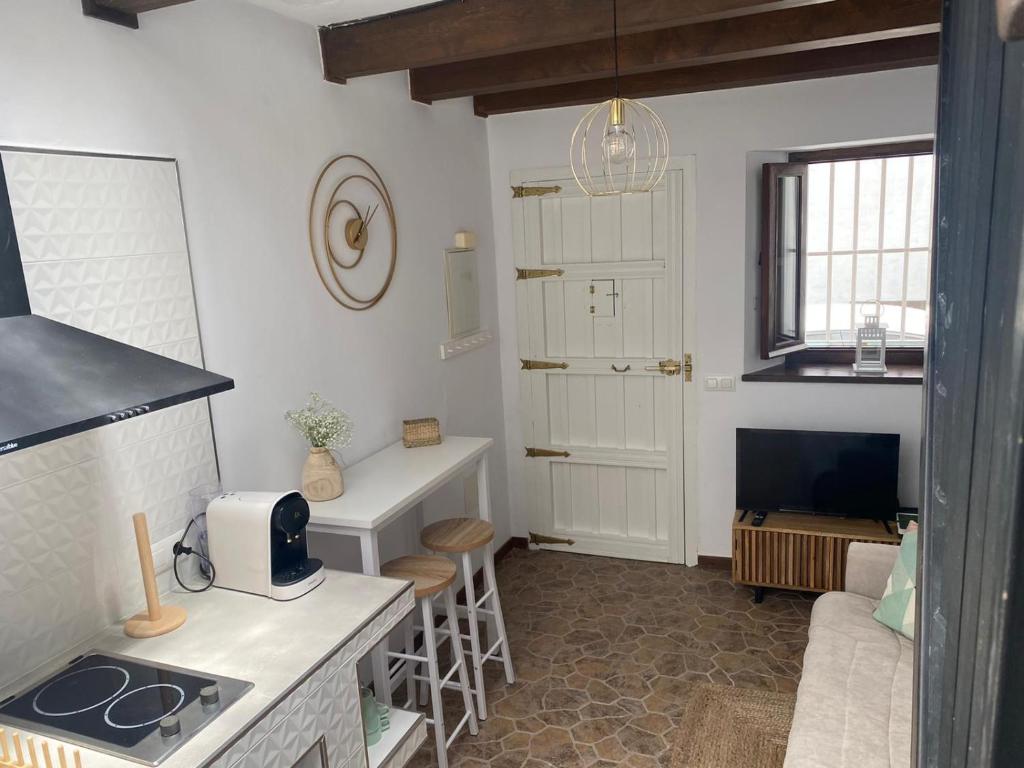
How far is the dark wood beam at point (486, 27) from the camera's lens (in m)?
2.47

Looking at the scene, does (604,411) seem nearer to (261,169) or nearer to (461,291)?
(461,291)

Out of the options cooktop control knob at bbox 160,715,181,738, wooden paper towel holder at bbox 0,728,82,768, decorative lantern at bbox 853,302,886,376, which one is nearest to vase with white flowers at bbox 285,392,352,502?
cooktop control knob at bbox 160,715,181,738

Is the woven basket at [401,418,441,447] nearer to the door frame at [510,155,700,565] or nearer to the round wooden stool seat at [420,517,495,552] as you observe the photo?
the round wooden stool seat at [420,517,495,552]

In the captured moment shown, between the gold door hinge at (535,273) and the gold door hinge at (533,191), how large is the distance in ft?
1.44

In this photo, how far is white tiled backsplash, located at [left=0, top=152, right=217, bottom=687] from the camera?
1926 mm

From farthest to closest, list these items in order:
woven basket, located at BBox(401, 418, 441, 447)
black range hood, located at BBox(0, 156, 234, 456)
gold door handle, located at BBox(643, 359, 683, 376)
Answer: gold door handle, located at BBox(643, 359, 683, 376), woven basket, located at BBox(401, 418, 441, 447), black range hood, located at BBox(0, 156, 234, 456)

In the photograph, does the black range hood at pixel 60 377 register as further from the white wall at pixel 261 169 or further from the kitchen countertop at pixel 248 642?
the kitchen countertop at pixel 248 642

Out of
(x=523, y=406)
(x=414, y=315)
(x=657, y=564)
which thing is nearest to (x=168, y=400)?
(x=414, y=315)

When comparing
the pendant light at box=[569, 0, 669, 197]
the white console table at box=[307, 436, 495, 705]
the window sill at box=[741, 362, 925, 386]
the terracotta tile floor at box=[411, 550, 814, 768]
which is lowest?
the terracotta tile floor at box=[411, 550, 814, 768]

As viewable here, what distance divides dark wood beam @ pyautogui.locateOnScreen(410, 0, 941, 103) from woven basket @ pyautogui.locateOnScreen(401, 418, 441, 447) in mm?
1580

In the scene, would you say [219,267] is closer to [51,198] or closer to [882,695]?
[51,198]

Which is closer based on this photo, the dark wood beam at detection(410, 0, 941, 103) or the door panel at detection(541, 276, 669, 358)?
the dark wood beam at detection(410, 0, 941, 103)

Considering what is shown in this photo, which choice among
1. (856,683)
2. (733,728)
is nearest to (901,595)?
(856,683)

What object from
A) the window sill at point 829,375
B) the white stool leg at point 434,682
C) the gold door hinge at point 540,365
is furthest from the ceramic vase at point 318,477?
the window sill at point 829,375
